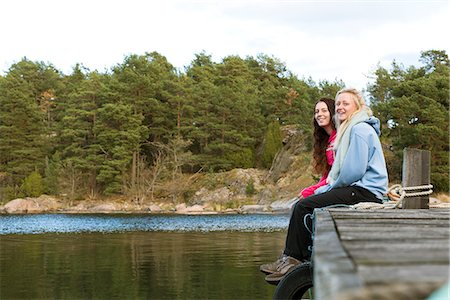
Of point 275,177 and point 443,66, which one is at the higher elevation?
point 443,66

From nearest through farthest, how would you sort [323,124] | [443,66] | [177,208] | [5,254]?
[323,124] → [5,254] → [443,66] → [177,208]

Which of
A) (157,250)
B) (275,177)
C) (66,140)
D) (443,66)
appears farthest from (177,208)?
(157,250)

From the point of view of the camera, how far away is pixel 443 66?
101ft

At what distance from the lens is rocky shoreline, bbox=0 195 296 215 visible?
1355 inches

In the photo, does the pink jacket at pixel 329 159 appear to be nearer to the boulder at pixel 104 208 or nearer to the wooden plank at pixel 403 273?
the wooden plank at pixel 403 273

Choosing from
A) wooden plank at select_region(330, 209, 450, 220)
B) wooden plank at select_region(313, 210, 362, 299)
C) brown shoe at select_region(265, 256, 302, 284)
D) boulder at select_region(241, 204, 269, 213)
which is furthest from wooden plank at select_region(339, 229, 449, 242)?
boulder at select_region(241, 204, 269, 213)

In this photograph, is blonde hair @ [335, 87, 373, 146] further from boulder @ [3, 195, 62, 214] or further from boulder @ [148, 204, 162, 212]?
boulder @ [3, 195, 62, 214]

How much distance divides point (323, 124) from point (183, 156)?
114 feet

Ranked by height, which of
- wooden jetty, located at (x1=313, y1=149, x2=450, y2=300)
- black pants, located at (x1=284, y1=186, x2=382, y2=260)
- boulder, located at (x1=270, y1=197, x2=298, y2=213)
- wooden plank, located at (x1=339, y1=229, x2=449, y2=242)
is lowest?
boulder, located at (x1=270, y1=197, x2=298, y2=213)

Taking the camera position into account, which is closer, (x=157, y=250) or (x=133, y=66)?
(x=157, y=250)

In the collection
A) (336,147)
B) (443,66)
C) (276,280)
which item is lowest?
(276,280)

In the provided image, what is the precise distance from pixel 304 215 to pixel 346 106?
61 centimetres

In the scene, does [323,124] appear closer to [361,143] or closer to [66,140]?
[361,143]

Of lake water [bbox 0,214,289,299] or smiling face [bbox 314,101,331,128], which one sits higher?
smiling face [bbox 314,101,331,128]
